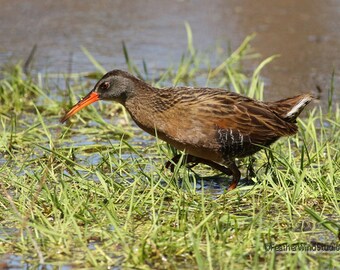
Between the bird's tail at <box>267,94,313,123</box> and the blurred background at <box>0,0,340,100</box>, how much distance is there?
222cm

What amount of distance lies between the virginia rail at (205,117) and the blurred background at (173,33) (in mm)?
2478

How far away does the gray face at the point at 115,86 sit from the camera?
6352 millimetres

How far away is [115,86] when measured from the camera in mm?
6359

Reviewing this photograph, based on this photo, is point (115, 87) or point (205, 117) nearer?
point (205, 117)

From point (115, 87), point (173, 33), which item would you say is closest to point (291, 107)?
point (115, 87)

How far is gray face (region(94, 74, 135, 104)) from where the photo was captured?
635 cm

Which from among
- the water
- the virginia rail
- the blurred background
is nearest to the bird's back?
the virginia rail

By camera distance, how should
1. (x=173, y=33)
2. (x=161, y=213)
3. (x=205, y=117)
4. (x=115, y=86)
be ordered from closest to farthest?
(x=161, y=213)
(x=205, y=117)
(x=115, y=86)
(x=173, y=33)

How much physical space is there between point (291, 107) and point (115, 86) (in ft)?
4.00

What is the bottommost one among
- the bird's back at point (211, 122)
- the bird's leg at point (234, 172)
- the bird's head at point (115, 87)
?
the bird's leg at point (234, 172)

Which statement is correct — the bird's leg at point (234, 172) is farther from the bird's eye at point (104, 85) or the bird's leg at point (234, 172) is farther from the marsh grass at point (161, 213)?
the bird's eye at point (104, 85)

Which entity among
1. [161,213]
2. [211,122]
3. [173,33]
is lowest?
[161,213]

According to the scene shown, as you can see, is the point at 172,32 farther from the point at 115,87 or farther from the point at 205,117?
the point at 205,117

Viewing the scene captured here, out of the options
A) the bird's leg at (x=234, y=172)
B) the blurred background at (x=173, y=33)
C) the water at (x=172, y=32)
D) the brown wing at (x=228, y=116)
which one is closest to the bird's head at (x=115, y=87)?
the brown wing at (x=228, y=116)
